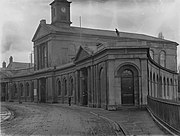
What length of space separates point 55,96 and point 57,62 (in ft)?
20.9

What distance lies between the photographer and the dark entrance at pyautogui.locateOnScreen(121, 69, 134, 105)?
29203 millimetres

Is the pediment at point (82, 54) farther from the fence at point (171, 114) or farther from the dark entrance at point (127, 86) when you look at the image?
the fence at point (171, 114)

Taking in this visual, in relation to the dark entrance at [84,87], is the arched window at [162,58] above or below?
above

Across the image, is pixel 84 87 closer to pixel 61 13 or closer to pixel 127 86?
pixel 127 86

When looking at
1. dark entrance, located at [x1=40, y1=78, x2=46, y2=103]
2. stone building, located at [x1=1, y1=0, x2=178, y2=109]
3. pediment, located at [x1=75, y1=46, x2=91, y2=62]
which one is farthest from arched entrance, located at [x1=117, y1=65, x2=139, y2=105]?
dark entrance, located at [x1=40, y1=78, x2=46, y2=103]

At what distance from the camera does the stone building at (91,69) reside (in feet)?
95.6

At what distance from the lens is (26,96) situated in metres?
65.9

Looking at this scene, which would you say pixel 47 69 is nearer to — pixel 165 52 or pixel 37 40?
pixel 37 40

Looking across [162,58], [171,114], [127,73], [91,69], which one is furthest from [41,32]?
[171,114]

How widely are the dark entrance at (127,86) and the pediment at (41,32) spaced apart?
30647mm

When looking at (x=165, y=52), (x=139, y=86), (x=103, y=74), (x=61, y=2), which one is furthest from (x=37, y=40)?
(x=139, y=86)

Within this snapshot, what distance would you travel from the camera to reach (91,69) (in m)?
35.8

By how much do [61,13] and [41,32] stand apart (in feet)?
16.4

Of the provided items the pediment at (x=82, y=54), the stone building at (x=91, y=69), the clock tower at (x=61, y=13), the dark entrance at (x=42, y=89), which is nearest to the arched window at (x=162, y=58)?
the stone building at (x=91, y=69)
